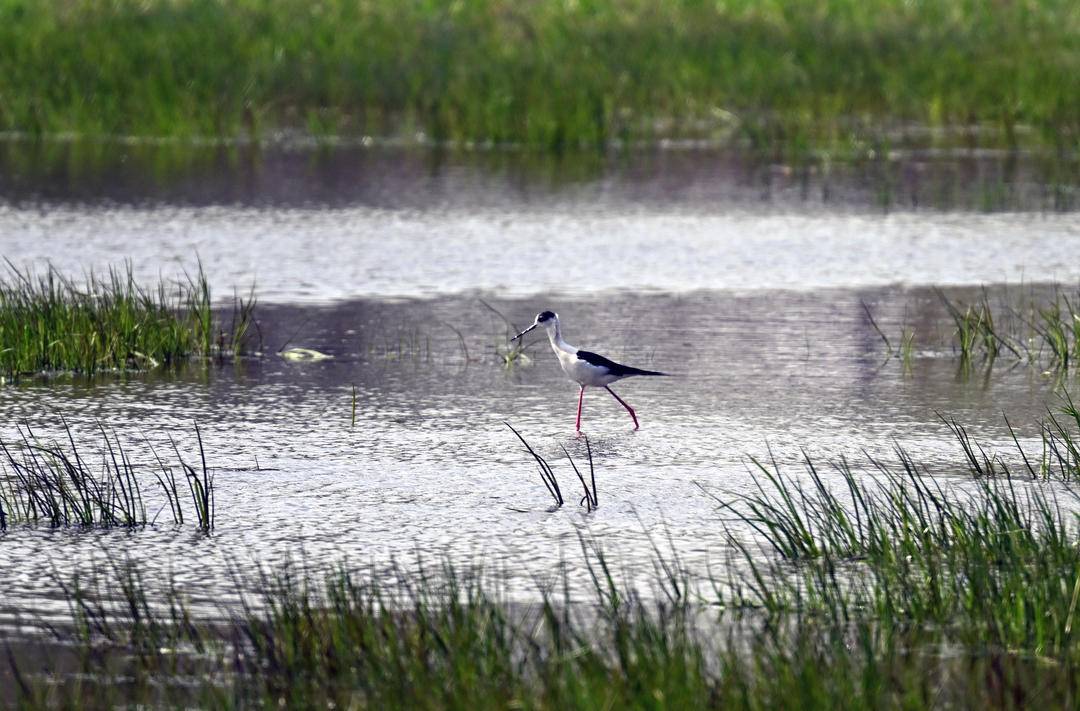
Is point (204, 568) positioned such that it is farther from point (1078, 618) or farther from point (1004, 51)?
point (1004, 51)

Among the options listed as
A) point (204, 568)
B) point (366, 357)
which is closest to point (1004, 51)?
point (366, 357)

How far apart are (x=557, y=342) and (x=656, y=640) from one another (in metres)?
4.53

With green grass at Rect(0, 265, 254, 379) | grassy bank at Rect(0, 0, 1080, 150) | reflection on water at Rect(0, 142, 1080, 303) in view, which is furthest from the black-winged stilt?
grassy bank at Rect(0, 0, 1080, 150)

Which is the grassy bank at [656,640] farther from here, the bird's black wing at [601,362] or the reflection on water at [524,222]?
the reflection on water at [524,222]

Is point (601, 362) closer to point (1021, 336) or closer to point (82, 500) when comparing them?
point (82, 500)

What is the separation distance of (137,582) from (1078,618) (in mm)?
2898

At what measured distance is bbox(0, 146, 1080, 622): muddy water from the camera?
22.8 ft

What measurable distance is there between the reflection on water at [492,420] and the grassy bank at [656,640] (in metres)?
0.48

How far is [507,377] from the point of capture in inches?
412

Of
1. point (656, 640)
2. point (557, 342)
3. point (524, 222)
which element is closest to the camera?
point (656, 640)

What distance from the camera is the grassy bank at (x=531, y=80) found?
77.2 feet

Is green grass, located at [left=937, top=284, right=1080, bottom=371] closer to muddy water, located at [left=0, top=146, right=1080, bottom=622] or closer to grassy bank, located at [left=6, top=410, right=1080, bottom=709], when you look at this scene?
muddy water, located at [left=0, top=146, right=1080, bottom=622]

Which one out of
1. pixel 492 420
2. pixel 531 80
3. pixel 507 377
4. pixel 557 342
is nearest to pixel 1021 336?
pixel 507 377

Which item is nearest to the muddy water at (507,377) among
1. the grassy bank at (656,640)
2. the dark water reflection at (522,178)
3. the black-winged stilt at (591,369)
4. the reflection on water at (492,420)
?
the reflection on water at (492,420)
